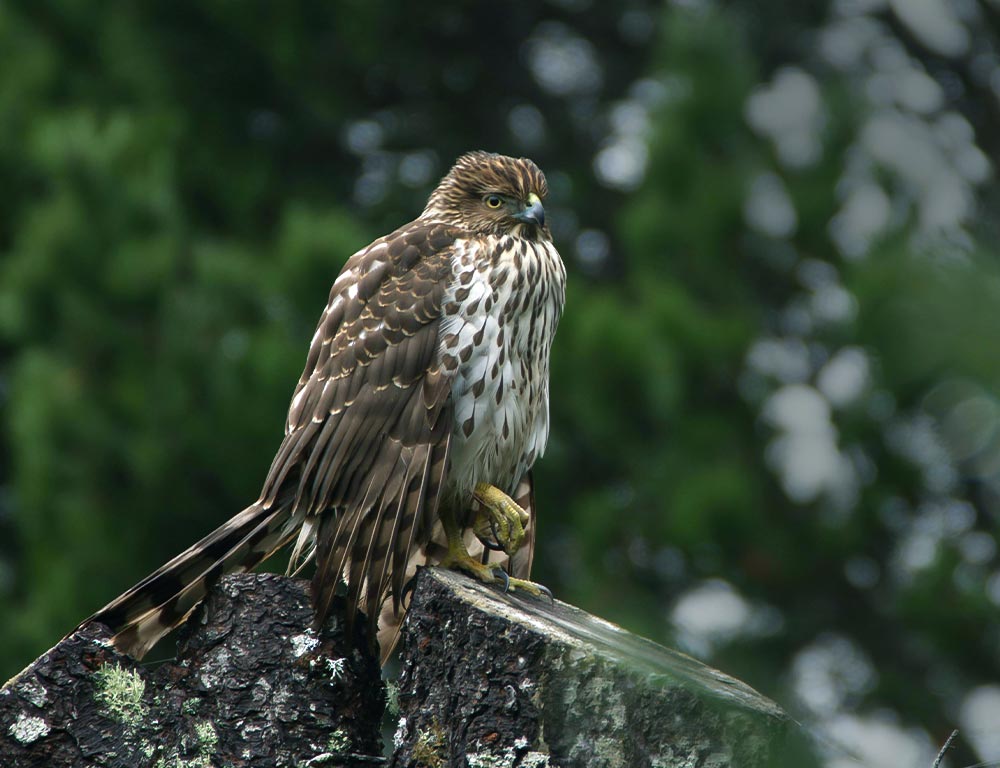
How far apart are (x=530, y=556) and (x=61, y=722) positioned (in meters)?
1.77

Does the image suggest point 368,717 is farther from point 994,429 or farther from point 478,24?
point 478,24

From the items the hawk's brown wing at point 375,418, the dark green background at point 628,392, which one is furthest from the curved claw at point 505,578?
the dark green background at point 628,392

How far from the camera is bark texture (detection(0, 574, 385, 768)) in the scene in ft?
7.12

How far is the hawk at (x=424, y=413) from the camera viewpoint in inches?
123

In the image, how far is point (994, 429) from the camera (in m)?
0.83

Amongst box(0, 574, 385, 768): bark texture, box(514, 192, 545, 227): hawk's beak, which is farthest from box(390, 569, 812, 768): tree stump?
box(514, 192, 545, 227): hawk's beak

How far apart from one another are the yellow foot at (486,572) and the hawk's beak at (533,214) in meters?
1.03

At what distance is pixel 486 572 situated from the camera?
345 cm

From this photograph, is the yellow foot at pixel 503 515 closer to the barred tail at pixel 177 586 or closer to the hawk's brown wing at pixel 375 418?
the hawk's brown wing at pixel 375 418

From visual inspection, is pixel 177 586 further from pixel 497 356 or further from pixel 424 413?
pixel 497 356

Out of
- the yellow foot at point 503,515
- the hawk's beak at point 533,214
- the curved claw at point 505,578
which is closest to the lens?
the curved claw at point 505,578

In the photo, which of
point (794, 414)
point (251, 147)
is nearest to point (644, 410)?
point (794, 414)

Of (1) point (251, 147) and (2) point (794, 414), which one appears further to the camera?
(1) point (251, 147)

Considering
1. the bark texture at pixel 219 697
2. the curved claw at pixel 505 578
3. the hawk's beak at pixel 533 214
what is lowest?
the curved claw at pixel 505 578
